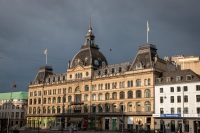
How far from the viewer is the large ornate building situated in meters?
101

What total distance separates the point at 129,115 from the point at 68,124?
31.3 metres

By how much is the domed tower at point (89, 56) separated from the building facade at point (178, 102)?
106ft

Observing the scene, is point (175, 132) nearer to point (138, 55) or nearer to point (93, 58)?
point (138, 55)

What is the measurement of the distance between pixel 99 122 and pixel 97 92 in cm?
1118

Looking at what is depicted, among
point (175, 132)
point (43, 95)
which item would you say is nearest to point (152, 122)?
point (175, 132)

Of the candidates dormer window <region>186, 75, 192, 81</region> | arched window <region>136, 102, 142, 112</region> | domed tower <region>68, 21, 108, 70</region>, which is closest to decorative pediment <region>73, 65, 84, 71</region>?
domed tower <region>68, 21, 108, 70</region>

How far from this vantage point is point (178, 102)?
9119 centimetres

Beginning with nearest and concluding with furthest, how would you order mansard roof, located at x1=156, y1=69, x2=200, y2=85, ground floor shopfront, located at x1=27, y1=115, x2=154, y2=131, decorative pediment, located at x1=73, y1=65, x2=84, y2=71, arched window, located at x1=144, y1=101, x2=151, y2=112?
mansard roof, located at x1=156, y1=69, x2=200, y2=85, arched window, located at x1=144, y1=101, x2=151, y2=112, ground floor shopfront, located at x1=27, y1=115, x2=154, y2=131, decorative pediment, located at x1=73, y1=65, x2=84, y2=71

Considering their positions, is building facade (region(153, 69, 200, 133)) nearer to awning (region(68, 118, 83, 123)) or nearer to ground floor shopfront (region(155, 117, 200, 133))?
ground floor shopfront (region(155, 117, 200, 133))

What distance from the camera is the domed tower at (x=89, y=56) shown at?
4840 inches

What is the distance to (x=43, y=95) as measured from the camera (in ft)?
467

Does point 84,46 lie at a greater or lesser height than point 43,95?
greater

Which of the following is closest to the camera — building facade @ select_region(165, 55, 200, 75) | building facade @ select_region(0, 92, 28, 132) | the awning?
building facade @ select_region(165, 55, 200, 75)

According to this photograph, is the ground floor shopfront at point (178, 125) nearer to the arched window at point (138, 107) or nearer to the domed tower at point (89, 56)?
the arched window at point (138, 107)
